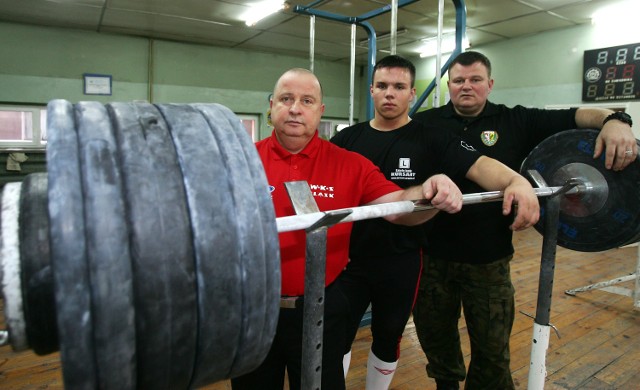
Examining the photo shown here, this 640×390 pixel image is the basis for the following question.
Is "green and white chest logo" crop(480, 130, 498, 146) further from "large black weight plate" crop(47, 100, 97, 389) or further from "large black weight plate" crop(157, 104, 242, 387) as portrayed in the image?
"large black weight plate" crop(47, 100, 97, 389)

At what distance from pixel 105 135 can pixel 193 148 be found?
3.9 inches

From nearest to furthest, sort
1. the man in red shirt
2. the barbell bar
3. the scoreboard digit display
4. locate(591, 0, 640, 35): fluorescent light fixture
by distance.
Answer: the barbell bar → the man in red shirt → locate(591, 0, 640, 35): fluorescent light fixture → the scoreboard digit display

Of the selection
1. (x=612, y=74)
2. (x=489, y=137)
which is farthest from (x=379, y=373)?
(x=612, y=74)

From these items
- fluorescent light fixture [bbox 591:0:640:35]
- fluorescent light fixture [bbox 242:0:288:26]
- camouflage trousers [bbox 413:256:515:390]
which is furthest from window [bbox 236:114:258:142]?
camouflage trousers [bbox 413:256:515:390]

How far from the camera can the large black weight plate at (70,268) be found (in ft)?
1.37

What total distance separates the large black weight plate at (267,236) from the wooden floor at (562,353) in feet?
4.63

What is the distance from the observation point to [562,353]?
2.07 m

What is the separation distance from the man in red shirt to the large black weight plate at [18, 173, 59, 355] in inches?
21.5

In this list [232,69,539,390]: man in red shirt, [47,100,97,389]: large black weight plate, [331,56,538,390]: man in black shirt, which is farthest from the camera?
[331,56,538,390]: man in black shirt

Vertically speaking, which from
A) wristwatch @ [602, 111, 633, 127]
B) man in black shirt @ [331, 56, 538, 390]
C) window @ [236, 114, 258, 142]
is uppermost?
window @ [236, 114, 258, 142]

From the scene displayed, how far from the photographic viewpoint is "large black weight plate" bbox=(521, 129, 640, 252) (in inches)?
46.6

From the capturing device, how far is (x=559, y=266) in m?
3.50

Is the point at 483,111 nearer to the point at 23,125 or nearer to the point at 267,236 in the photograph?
the point at 267,236

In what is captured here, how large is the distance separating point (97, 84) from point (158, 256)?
557cm
